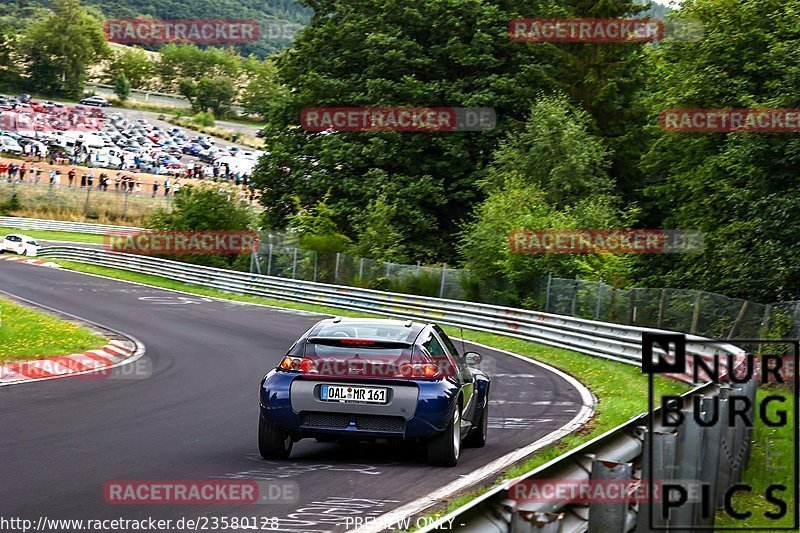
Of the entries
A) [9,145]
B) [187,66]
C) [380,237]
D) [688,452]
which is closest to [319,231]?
[380,237]

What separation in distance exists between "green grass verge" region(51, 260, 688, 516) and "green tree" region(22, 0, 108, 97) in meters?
111

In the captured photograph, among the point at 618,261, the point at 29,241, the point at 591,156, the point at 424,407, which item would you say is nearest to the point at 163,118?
the point at 29,241

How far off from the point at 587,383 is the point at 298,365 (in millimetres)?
10894

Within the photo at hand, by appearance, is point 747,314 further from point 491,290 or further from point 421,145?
point 421,145

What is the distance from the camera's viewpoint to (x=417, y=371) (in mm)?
9883

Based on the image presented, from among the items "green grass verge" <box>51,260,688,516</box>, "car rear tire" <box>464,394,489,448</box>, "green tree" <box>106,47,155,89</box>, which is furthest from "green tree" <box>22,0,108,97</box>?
"car rear tire" <box>464,394,489,448</box>

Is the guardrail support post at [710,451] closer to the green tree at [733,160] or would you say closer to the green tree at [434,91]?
the green tree at [733,160]

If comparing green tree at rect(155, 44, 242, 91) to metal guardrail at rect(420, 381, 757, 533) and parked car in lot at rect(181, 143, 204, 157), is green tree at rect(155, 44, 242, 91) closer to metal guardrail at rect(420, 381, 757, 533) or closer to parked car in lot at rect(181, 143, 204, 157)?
parked car in lot at rect(181, 143, 204, 157)

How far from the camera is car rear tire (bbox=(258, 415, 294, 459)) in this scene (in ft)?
32.6

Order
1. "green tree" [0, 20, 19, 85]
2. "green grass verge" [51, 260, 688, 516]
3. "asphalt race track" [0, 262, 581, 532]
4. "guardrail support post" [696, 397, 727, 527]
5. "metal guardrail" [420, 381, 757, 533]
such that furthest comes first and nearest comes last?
"green tree" [0, 20, 19, 85]
"green grass verge" [51, 260, 688, 516]
"asphalt race track" [0, 262, 581, 532]
"guardrail support post" [696, 397, 727, 527]
"metal guardrail" [420, 381, 757, 533]

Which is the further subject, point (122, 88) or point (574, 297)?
point (122, 88)

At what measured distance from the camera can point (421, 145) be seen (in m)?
45.2

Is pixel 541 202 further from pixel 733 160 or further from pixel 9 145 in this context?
pixel 9 145

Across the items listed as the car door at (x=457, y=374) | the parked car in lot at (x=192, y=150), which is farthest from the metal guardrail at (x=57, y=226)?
the car door at (x=457, y=374)
